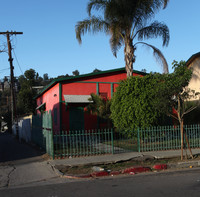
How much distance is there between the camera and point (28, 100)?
1353 inches

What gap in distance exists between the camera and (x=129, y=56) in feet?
51.1

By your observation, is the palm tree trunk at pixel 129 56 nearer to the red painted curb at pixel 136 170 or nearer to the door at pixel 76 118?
the door at pixel 76 118

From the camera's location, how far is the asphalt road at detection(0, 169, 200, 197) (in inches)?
231

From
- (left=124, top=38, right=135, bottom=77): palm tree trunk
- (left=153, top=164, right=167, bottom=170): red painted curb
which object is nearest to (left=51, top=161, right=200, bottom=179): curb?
(left=153, top=164, right=167, bottom=170): red painted curb

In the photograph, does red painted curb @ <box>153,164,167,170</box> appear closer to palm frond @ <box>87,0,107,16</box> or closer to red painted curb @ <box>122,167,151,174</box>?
red painted curb @ <box>122,167,151,174</box>

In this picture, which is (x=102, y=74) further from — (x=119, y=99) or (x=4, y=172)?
(x=4, y=172)

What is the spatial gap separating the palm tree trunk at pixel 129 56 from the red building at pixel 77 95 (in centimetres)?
363

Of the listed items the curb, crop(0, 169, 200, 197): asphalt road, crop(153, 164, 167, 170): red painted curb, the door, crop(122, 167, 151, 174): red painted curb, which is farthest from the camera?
the door

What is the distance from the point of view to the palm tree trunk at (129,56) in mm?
15515

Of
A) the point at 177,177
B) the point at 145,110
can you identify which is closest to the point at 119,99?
the point at 145,110

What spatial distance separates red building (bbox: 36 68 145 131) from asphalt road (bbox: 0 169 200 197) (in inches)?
432

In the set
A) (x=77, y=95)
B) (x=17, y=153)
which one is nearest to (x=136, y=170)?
(x=17, y=153)

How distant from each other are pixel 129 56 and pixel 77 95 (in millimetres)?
5485

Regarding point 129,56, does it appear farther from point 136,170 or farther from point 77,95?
point 136,170
